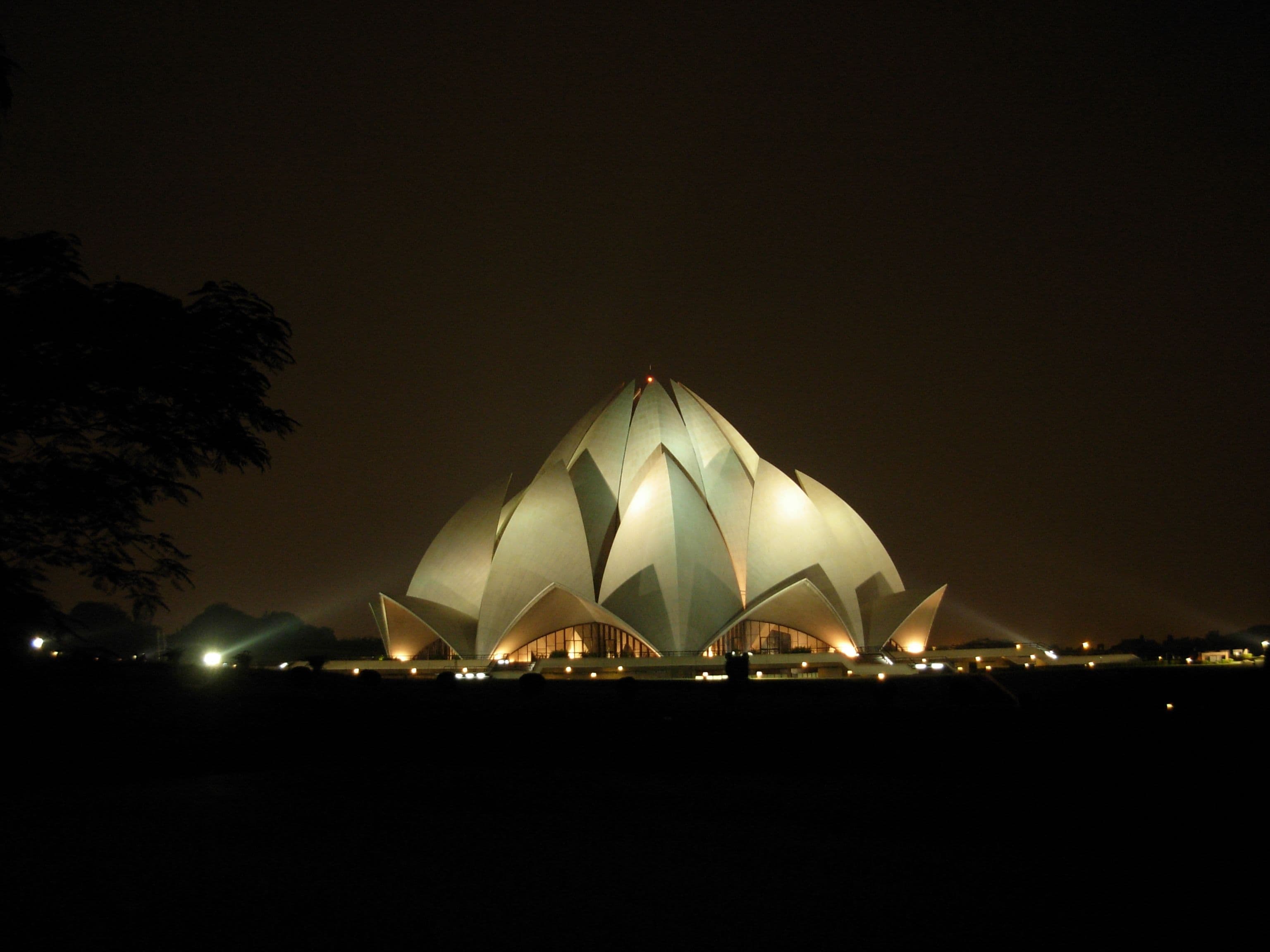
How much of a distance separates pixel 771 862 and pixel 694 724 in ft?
22.6

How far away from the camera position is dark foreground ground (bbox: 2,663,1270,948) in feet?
19.9

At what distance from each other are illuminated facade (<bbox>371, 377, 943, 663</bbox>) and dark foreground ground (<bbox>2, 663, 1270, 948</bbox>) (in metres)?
14.9

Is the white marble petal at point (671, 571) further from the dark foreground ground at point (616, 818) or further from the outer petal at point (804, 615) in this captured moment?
the dark foreground ground at point (616, 818)

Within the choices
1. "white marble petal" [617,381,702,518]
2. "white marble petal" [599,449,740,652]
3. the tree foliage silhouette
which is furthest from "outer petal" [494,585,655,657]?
the tree foliage silhouette

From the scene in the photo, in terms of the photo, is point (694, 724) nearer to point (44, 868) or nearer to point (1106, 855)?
point (1106, 855)

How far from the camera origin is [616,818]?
8828 millimetres

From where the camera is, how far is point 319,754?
39.5 ft

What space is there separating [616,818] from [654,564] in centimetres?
2315

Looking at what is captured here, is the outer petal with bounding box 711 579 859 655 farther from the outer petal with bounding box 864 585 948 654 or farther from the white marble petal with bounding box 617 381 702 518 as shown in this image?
the white marble petal with bounding box 617 381 702 518

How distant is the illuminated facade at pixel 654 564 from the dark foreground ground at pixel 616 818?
14941 mm

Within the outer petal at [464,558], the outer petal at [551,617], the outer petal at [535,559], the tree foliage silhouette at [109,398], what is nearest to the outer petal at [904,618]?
the outer petal at [551,617]

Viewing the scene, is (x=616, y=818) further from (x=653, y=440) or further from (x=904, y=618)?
(x=653, y=440)

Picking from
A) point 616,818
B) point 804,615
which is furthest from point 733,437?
point 616,818

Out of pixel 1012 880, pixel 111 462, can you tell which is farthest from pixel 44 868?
pixel 1012 880
